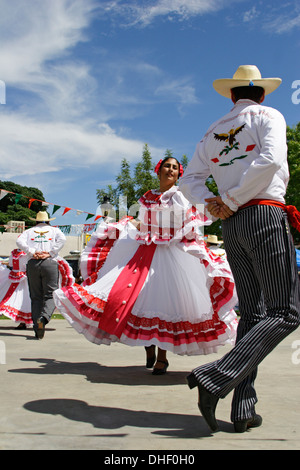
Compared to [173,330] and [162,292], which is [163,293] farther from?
[173,330]

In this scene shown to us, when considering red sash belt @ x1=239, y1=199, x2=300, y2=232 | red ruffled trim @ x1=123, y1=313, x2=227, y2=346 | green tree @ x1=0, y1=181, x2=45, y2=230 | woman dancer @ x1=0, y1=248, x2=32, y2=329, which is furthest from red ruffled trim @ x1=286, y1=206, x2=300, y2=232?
green tree @ x1=0, y1=181, x2=45, y2=230

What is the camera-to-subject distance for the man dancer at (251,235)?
8.67 ft

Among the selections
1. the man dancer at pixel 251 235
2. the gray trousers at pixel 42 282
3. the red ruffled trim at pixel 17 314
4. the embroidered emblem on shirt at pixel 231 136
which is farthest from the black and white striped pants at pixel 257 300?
the red ruffled trim at pixel 17 314

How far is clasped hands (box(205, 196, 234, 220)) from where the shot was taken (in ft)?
9.58

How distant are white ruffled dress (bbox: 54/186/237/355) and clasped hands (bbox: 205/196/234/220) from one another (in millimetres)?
1289

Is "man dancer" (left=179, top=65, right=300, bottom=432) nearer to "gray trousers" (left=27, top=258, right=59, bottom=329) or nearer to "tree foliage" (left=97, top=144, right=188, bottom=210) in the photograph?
"gray trousers" (left=27, top=258, right=59, bottom=329)

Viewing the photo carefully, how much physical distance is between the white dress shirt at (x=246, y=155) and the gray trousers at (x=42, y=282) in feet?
16.6

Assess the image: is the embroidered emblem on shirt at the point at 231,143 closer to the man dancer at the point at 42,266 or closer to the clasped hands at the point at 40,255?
the man dancer at the point at 42,266

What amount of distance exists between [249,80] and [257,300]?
131cm

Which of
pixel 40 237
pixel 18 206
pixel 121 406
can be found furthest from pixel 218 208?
pixel 18 206

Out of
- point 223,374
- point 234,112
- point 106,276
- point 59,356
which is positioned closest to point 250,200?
point 234,112

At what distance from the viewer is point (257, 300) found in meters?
2.95

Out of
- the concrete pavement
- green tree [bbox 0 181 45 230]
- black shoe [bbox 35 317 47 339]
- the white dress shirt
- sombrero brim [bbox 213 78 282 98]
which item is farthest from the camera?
green tree [bbox 0 181 45 230]

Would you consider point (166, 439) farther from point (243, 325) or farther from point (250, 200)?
point (250, 200)
